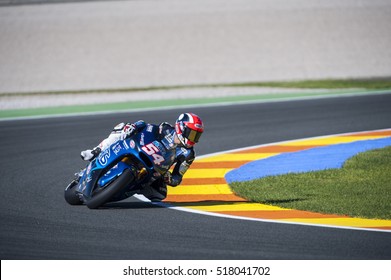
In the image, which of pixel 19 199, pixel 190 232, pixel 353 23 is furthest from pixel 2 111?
pixel 353 23

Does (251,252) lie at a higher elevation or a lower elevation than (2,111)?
higher

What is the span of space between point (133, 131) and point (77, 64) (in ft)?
67.2

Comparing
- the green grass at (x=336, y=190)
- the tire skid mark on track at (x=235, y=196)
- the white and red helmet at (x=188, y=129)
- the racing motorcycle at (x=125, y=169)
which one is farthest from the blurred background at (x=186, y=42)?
the white and red helmet at (x=188, y=129)

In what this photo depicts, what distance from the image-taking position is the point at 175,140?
1058 centimetres

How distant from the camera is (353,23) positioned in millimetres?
33688

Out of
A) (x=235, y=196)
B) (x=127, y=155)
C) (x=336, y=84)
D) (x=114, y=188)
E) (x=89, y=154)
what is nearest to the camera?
(x=114, y=188)

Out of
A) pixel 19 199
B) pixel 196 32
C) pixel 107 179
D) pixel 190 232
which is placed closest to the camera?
pixel 190 232

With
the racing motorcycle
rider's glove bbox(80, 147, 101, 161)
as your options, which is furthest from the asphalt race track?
rider's glove bbox(80, 147, 101, 161)

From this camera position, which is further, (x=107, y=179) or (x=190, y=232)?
(x=107, y=179)

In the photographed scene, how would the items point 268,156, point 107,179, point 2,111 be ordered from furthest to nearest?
point 2,111 → point 268,156 → point 107,179

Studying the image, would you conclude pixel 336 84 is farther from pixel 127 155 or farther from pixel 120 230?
pixel 120 230

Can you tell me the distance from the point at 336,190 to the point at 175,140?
7.97ft

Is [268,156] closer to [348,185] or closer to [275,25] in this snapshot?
[348,185]

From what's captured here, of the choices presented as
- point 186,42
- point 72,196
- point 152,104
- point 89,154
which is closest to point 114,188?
point 89,154
